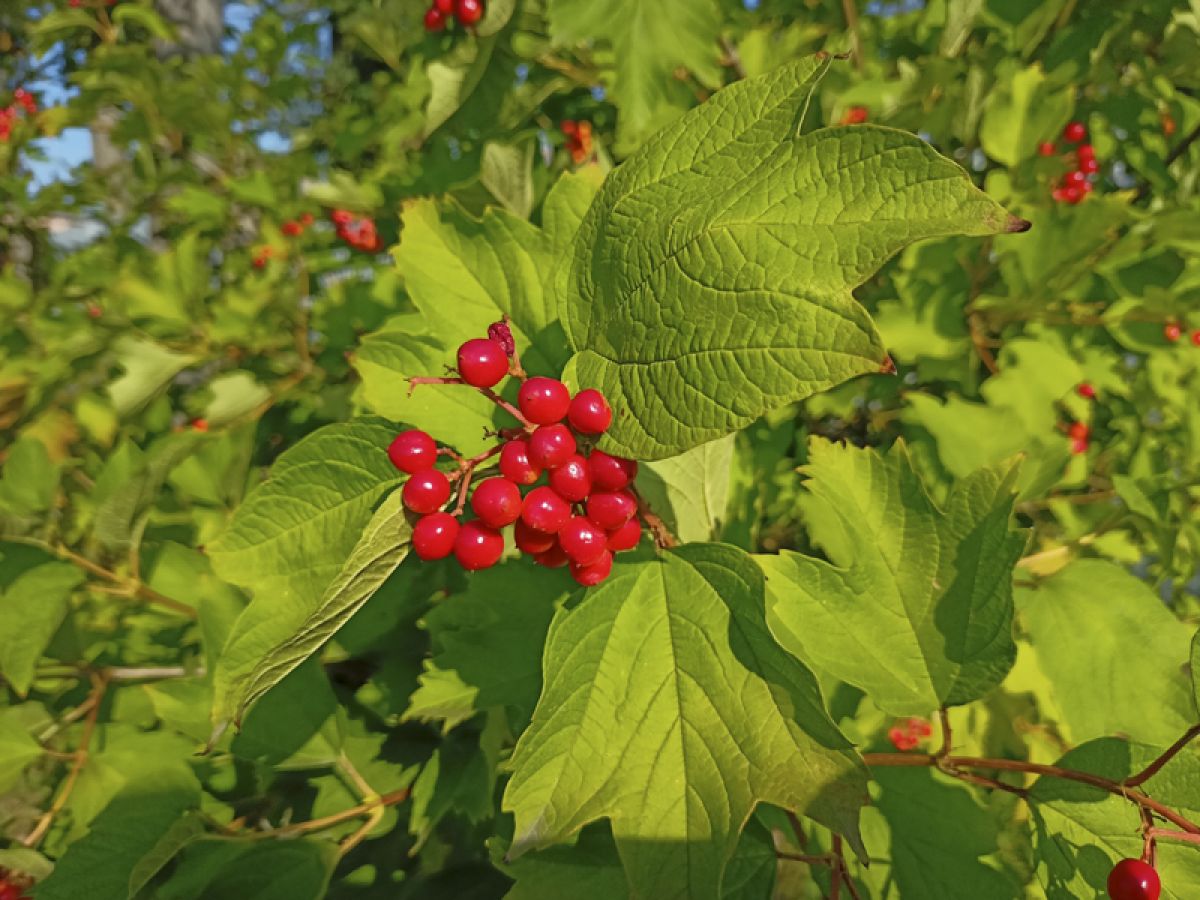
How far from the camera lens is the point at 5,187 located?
3922mm

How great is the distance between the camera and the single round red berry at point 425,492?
2.42 feet

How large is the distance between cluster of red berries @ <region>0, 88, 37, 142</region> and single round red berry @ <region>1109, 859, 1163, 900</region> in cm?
557

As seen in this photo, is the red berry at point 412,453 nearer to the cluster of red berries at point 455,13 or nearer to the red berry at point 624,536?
the red berry at point 624,536

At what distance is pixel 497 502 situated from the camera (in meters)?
0.73

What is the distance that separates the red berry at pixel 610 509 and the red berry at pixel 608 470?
11 mm

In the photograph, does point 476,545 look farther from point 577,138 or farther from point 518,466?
point 577,138

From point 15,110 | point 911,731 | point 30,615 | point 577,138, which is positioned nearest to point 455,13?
point 577,138

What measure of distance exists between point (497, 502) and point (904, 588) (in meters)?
0.58

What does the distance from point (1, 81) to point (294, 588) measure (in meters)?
7.69

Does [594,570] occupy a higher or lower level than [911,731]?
higher

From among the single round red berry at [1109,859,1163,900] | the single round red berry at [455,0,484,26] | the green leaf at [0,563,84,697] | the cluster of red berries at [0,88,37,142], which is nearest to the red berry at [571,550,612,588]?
the single round red berry at [1109,859,1163,900]

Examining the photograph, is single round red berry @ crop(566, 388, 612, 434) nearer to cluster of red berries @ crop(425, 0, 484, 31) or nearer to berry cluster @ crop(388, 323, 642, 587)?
berry cluster @ crop(388, 323, 642, 587)

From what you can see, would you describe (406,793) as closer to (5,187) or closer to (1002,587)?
(1002,587)

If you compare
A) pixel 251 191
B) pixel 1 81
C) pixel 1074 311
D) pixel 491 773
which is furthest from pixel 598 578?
pixel 1 81
